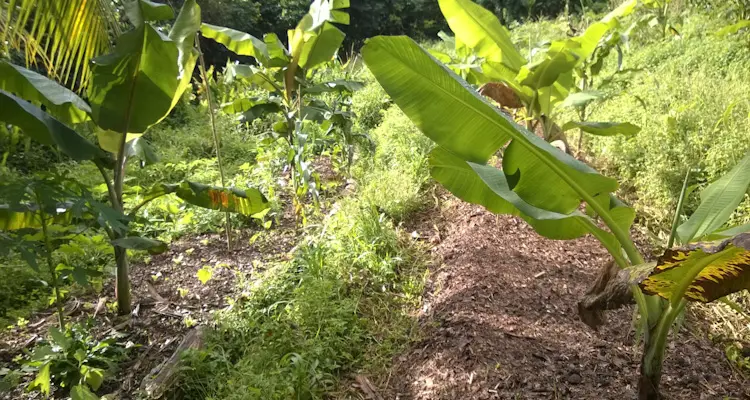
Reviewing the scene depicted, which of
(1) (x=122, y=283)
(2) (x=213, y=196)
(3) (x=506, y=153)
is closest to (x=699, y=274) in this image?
(3) (x=506, y=153)

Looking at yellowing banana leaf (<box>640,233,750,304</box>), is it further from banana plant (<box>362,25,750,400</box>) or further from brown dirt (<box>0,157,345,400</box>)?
brown dirt (<box>0,157,345,400</box>)

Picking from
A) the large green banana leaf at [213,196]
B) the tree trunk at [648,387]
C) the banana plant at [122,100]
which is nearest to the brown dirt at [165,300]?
the banana plant at [122,100]

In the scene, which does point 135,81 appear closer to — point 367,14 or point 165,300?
point 165,300

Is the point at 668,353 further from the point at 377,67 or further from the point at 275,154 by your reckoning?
the point at 275,154

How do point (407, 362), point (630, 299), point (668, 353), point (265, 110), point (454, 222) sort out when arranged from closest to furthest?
point (630, 299), point (668, 353), point (407, 362), point (454, 222), point (265, 110)

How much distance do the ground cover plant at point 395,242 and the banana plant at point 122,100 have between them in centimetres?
1

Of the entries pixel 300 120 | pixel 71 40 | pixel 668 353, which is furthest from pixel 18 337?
pixel 668 353

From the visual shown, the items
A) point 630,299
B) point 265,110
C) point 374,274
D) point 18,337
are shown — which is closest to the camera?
point 630,299

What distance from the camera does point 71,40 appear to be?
2307mm

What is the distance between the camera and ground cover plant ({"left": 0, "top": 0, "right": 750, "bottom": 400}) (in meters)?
1.47

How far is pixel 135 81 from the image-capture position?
2.22 metres

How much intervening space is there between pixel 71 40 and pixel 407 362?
7.67 feet

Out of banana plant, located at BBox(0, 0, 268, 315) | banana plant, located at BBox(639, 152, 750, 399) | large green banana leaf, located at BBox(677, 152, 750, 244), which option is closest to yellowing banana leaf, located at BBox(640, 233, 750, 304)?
banana plant, located at BBox(639, 152, 750, 399)

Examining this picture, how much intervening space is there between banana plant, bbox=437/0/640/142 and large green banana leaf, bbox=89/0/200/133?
1.67 metres
